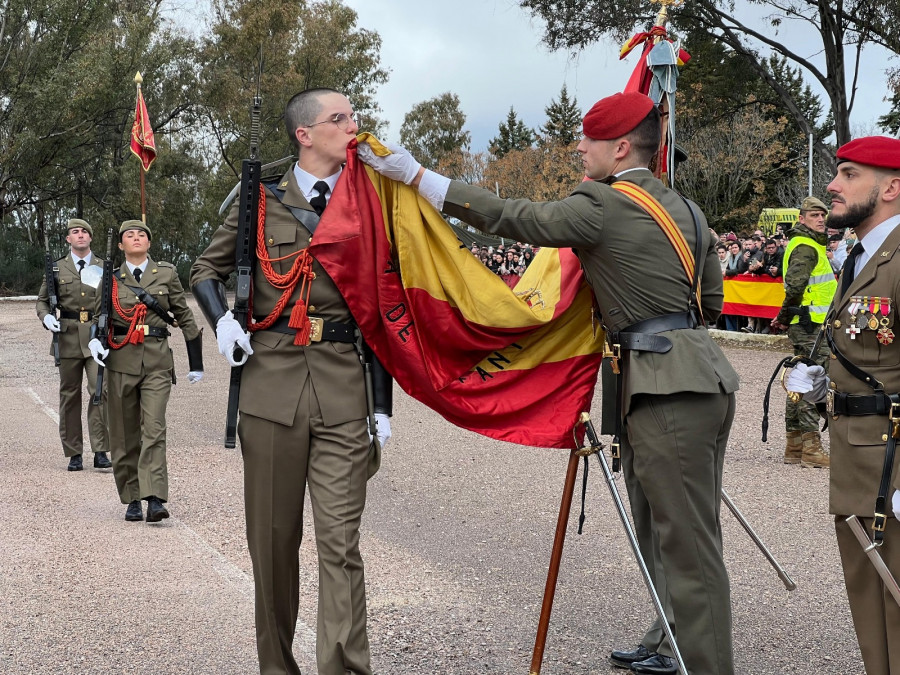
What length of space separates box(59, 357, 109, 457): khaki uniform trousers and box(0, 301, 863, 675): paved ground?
0.25 meters

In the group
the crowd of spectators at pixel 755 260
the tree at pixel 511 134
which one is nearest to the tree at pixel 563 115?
the tree at pixel 511 134

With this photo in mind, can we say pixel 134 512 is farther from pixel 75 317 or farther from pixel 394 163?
pixel 394 163

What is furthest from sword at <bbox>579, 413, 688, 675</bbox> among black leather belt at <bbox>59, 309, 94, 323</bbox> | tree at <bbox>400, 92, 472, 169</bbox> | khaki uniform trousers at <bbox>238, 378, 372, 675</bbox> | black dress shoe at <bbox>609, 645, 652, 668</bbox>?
tree at <bbox>400, 92, 472, 169</bbox>

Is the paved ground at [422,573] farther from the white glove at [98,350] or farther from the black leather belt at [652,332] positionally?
the black leather belt at [652,332]

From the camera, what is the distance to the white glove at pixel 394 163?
12.6 ft

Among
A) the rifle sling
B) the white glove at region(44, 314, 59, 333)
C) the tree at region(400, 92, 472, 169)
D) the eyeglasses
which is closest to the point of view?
the eyeglasses

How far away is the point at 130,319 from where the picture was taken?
7602 millimetres

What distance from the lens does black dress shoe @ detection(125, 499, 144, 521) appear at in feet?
A: 22.8

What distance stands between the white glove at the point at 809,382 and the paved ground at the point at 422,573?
1.21 m

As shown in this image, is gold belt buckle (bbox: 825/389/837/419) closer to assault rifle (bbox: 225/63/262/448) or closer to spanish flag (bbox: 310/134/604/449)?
spanish flag (bbox: 310/134/604/449)

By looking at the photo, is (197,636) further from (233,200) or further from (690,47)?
(690,47)

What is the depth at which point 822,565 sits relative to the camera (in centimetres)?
564

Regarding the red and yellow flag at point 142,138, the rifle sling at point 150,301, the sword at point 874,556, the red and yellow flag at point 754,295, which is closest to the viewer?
the sword at point 874,556

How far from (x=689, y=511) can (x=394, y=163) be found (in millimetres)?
1731
